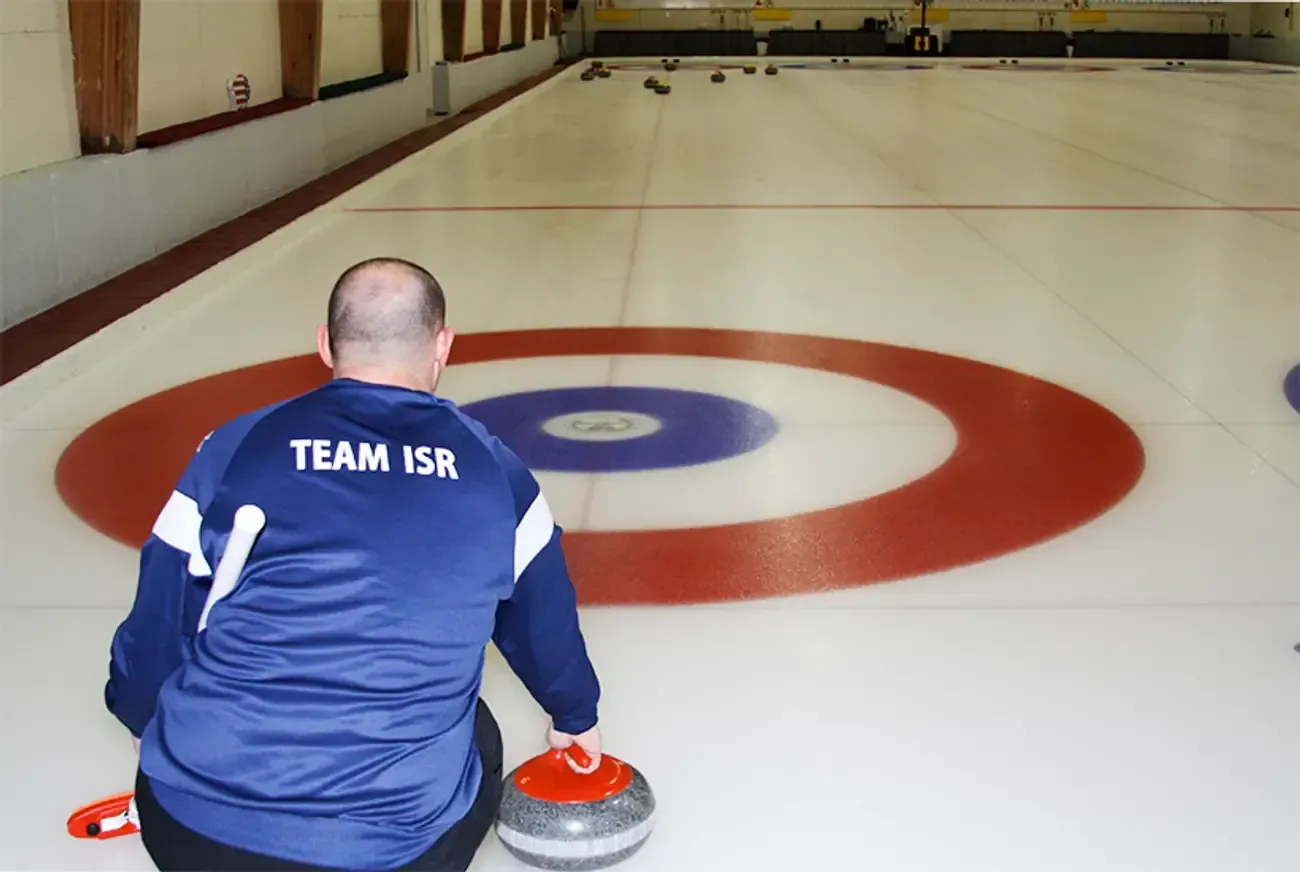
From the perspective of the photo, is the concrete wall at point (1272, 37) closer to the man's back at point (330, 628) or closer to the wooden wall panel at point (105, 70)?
the wooden wall panel at point (105, 70)

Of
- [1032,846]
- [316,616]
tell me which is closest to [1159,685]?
[1032,846]

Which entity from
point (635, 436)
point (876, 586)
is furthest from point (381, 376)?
point (635, 436)

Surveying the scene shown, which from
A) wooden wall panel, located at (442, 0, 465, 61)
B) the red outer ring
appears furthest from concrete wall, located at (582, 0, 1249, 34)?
the red outer ring

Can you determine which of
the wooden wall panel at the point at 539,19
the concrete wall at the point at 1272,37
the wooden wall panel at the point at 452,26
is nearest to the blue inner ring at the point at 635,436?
the wooden wall panel at the point at 452,26

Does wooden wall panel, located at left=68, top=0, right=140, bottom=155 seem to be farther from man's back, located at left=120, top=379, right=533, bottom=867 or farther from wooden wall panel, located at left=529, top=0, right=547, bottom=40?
wooden wall panel, located at left=529, top=0, right=547, bottom=40

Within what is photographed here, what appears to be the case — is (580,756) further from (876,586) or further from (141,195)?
(141,195)

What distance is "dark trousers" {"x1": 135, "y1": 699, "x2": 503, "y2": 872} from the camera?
5.82 feet

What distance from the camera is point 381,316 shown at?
191 centimetres

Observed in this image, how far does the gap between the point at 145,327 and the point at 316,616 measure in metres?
4.87

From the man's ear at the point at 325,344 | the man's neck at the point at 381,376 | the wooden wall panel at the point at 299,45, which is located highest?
the wooden wall panel at the point at 299,45

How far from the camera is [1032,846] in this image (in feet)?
7.60

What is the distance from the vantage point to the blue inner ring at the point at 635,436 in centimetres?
437

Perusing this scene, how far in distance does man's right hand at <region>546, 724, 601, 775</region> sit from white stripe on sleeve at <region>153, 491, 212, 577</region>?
581 mm

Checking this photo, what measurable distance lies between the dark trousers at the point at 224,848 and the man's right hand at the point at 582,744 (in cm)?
16
